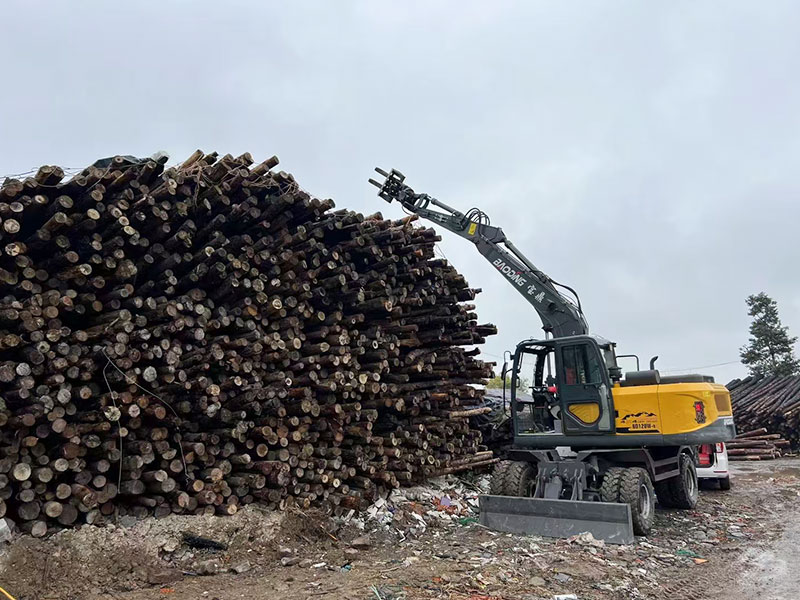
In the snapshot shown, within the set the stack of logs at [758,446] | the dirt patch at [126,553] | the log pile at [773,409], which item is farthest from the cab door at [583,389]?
the log pile at [773,409]

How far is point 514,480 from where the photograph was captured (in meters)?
8.03

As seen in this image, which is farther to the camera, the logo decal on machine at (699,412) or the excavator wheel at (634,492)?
the logo decal on machine at (699,412)

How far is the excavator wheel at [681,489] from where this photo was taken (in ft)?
29.0

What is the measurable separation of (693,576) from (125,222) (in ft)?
20.7

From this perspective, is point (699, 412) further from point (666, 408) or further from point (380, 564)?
point (380, 564)

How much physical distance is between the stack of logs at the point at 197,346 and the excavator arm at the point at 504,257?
201cm

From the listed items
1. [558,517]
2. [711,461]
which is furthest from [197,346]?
[711,461]

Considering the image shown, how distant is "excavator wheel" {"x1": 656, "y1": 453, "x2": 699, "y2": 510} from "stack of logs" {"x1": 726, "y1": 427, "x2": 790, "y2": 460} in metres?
8.59

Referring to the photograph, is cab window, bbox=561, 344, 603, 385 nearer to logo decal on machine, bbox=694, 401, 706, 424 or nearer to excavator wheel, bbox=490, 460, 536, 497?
logo decal on machine, bbox=694, 401, 706, 424

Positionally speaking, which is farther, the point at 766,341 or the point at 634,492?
the point at 766,341

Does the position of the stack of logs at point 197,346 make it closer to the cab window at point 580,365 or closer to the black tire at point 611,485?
the cab window at point 580,365

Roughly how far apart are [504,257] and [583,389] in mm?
2990

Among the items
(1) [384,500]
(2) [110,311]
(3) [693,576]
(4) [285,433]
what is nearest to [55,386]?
(2) [110,311]

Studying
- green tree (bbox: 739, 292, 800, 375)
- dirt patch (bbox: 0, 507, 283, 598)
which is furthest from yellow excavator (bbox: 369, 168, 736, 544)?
green tree (bbox: 739, 292, 800, 375)
